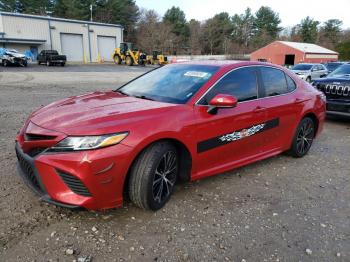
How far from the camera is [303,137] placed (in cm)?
528

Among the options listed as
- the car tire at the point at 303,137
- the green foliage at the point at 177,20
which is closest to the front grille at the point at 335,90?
the car tire at the point at 303,137

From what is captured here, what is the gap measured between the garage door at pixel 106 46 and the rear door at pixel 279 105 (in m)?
50.2

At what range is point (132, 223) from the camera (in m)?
3.13

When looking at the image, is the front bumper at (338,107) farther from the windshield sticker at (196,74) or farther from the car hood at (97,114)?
the car hood at (97,114)

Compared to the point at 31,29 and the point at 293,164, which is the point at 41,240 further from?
the point at 31,29

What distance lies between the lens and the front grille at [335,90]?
25.5 ft

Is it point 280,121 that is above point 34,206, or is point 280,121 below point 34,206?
above

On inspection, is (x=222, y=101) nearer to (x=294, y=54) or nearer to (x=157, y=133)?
(x=157, y=133)

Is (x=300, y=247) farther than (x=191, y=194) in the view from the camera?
No

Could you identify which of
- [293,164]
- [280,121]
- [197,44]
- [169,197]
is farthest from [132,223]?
[197,44]

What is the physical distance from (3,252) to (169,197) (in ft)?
5.37

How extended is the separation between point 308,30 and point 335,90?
8762 centimetres

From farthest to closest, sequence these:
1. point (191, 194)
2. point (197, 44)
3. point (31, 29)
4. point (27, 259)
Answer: point (197, 44) < point (31, 29) < point (191, 194) < point (27, 259)

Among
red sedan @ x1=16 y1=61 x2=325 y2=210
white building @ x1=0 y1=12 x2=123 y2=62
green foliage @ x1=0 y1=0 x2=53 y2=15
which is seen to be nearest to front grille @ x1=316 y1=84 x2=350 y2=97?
red sedan @ x1=16 y1=61 x2=325 y2=210
